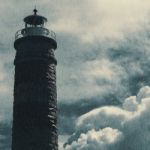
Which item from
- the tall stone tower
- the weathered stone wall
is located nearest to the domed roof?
the tall stone tower

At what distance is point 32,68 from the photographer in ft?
170

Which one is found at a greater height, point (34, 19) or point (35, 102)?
point (34, 19)

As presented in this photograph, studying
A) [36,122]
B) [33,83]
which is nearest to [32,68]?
[33,83]

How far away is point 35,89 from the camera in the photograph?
2003 inches

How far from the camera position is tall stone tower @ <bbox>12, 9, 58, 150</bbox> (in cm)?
4944

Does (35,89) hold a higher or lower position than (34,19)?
lower

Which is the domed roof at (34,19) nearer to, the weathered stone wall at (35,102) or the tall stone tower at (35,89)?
the tall stone tower at (35,89)

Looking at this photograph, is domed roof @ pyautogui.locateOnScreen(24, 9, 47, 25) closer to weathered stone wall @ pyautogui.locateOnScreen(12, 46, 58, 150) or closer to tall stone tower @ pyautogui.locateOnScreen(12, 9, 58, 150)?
tall stone tower @ pyautogui.locateOnScreen(12, 9, 58, 150)

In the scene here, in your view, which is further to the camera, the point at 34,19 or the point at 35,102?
the point at 34,19

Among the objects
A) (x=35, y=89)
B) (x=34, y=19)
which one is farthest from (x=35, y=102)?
(x=34, y=19)

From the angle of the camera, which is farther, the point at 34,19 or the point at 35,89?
the point at 34,19

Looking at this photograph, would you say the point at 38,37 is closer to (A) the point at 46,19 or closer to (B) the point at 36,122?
(A) the point at 46,19

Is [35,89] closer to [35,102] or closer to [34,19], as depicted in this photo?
[35,102]

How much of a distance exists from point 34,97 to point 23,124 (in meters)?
2.98
